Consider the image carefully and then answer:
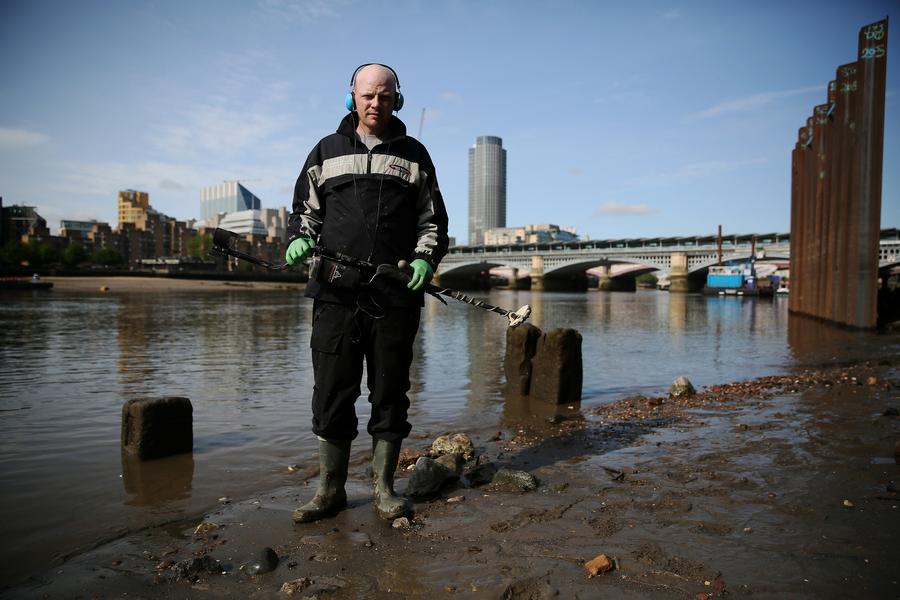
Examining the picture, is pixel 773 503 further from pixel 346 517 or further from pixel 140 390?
pixel 140 390

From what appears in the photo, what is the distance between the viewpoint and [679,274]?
313ft

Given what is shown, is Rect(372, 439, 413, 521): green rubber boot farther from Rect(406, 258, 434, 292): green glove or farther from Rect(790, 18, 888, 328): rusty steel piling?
Rect(790, 18, 888, 328): rusty steel piling

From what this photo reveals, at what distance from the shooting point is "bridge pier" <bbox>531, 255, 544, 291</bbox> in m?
110

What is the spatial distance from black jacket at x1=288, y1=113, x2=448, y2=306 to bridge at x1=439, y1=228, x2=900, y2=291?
91160 millimetres

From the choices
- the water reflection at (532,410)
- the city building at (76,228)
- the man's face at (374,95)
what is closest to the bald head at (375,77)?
the man's face at (374,95)

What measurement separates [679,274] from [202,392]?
95.9 meters

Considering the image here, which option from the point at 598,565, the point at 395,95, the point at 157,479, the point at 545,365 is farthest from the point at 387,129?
the point at 545,365

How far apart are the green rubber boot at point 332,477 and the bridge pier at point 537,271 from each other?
107 metres

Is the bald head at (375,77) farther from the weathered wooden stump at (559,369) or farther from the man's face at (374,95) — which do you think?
the weathered wooden stump at (559,369)

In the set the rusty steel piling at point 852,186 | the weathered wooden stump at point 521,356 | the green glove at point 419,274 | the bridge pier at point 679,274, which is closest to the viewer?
the green glove at point 419,274

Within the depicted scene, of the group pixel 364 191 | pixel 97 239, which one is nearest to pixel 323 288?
pixel 364 191

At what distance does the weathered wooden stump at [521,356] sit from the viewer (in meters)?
9.75

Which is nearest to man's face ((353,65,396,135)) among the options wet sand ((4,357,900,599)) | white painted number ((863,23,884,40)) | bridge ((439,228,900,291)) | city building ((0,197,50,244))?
wet sand ((4,357,900,599))

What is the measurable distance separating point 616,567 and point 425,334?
2008 cm
